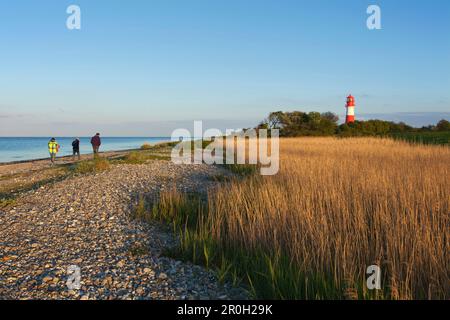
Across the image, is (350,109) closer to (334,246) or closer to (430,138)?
(430,138)

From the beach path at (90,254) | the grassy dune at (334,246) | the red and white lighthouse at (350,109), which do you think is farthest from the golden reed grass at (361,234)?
the red and white lighthouse at (350,109)

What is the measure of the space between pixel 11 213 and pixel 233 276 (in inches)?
243

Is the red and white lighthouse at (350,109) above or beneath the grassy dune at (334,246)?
above

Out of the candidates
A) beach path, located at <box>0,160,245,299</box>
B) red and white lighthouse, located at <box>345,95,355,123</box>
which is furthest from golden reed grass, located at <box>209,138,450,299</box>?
red and white lighthouse, located at <box>345,95,355,123</box>

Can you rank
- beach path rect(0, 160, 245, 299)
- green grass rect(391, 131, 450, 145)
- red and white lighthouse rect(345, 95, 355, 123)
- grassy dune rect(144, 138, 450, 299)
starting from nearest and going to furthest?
grassy dune rect(144, 138, 450, 299) → beach path rect(0, 160, 245, 299) → green grass rect(391, 131, 450, 145) → red and white lighthouse rect(345, 95, 355, 123)

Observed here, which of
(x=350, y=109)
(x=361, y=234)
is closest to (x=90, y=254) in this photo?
(x=361, y=234)

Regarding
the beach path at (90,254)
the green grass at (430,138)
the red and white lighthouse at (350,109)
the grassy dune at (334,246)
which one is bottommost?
the beach path at (90,254)

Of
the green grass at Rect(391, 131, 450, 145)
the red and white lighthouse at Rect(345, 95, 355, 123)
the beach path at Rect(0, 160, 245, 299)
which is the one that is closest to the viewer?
the beach path at Rect(0, 160, 245, 299)

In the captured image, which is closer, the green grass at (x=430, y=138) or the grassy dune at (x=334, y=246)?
the grassy dune at (x=334, y=246)

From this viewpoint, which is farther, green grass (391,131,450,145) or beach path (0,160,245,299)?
green grass (391,131,450,145)

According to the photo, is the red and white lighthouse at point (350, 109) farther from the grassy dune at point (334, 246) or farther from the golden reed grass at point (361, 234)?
the grassy dune at point (334, 246)

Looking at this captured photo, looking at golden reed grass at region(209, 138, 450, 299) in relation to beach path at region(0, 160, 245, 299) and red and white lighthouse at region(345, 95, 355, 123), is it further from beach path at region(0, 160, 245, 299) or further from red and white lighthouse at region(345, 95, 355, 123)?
red and white lighthouse at region(345, 95, 355, 123)

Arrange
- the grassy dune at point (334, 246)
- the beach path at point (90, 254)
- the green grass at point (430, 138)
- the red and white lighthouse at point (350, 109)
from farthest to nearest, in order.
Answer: the red and white lighthouse at point (350, 109) < the green grass at point (430, 138) < the beach path at point (90, 254) < the grassy dune at point (334, 246)

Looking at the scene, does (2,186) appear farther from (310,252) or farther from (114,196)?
(310,252)
